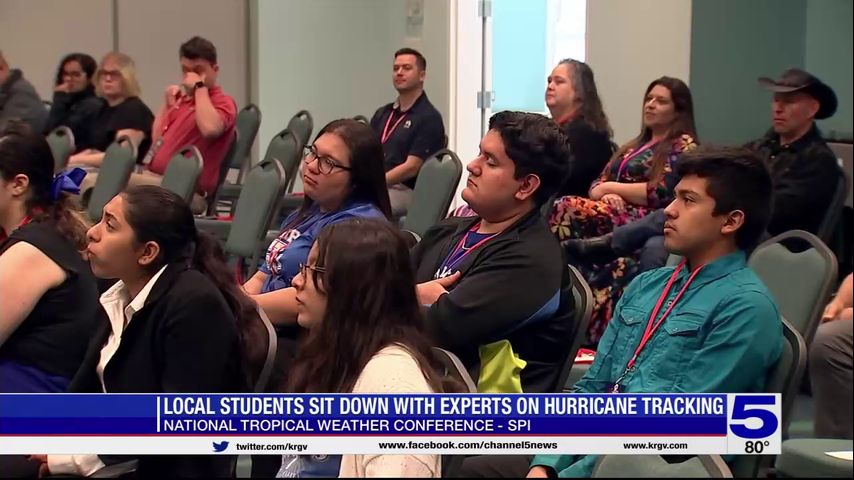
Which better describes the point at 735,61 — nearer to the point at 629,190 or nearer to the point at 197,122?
the point at 629,190

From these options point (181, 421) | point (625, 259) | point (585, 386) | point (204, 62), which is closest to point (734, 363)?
point (585, 386)

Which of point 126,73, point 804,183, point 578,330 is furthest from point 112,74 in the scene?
point 578,330

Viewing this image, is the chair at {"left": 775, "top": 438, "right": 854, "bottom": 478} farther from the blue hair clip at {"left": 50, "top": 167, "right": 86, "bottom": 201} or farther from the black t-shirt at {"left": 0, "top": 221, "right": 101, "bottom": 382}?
the blue hair clip at {"left": 50, "top": 167, "right": 86, "bottom": 201}

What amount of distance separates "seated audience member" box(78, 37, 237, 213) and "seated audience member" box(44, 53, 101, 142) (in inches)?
32.8

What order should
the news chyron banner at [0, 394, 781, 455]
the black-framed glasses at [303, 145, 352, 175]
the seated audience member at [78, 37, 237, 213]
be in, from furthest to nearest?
the seated audience member at [78, 37, 237, 213] < the black-framed glasses at [303, 145, 352, 175] < the news chyron banner at [0, 394, 781, 455]

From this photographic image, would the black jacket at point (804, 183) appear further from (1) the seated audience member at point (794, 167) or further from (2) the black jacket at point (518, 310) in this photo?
(2) the black jacket at point (518, 310)

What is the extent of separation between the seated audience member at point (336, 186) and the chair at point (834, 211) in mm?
1531

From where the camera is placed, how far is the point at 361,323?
1.79 meters

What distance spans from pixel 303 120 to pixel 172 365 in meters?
4.53

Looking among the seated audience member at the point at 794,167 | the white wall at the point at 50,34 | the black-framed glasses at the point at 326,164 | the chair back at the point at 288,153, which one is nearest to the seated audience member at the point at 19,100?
the white wall at the point at 50,34

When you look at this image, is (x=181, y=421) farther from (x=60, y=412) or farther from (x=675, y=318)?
(x=675, y=318)

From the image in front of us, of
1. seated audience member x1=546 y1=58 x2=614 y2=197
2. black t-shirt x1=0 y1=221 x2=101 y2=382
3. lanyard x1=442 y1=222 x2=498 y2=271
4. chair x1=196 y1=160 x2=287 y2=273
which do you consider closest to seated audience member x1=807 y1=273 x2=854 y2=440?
lanyard x1=442 y1=222 x2=498 y2=271

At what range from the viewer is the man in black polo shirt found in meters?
5.47

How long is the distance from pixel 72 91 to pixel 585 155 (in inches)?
148
